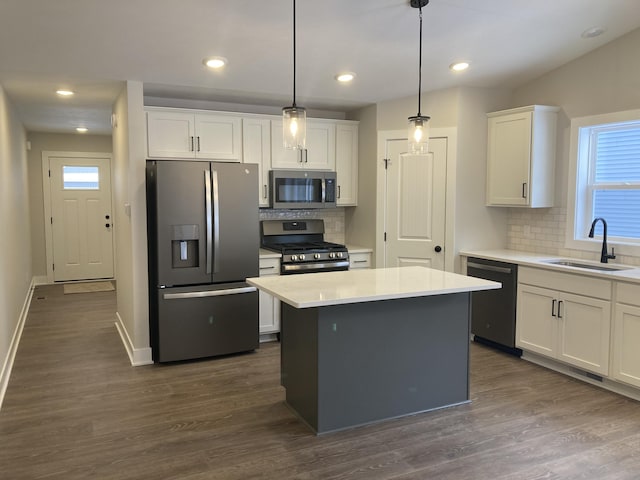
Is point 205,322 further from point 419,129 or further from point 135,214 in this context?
point 419,129

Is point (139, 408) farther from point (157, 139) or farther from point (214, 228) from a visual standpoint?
point (157, 139)

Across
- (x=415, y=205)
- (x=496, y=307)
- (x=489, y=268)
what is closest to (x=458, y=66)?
(x=415, y=205)

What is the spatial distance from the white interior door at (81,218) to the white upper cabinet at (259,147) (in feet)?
13.9

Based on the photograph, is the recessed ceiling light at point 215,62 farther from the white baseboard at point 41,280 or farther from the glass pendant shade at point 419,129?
the white baseboard at point 41,280

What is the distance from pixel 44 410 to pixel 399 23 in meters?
3.50

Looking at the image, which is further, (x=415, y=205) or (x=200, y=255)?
(x=415, y=205)

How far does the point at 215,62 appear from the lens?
3854 mm

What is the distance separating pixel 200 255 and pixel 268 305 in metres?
0.89

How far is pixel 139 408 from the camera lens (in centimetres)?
339

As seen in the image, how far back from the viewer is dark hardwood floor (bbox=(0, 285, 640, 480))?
262cm

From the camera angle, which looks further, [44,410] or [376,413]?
[44,410]

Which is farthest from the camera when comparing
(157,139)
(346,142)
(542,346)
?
(346,142)

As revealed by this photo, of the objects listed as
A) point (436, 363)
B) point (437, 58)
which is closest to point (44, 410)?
point (436, 363)

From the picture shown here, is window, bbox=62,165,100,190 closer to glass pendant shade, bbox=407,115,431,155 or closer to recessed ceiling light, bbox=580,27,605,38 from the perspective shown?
glass pendant shade, bbox=407,115,431,155
